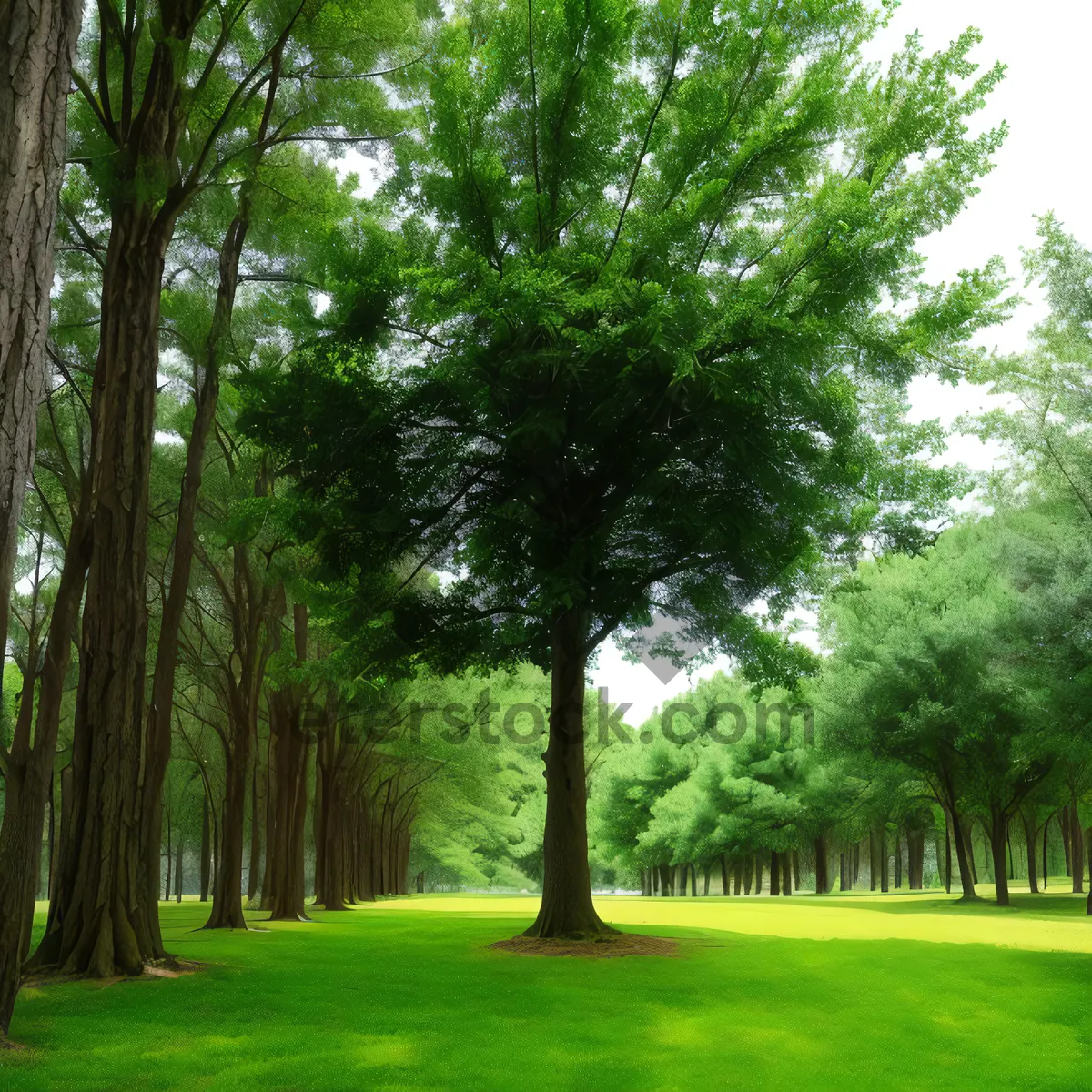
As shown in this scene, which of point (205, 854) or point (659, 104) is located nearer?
point (659, 104)

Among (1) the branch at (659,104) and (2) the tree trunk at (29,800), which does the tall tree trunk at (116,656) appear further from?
(1) the branch at (659,104)

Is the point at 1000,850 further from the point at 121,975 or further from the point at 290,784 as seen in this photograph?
the point at 121,975

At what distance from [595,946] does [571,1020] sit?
521 cm

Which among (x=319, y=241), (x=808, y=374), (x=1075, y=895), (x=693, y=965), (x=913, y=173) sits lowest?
(x=1075, y=895)

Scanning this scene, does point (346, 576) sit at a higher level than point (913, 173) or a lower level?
lower

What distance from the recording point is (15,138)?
18.7 ft

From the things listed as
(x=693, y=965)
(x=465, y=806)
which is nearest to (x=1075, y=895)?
(x=465, y=806)

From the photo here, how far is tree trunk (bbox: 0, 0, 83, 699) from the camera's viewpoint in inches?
223

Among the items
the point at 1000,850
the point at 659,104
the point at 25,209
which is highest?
the point at 659,104

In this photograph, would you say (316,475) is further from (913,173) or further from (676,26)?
(913,173)

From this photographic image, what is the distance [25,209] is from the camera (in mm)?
5773

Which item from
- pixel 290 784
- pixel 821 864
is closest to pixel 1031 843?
pixel 821 864

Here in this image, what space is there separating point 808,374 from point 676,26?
4.82 m

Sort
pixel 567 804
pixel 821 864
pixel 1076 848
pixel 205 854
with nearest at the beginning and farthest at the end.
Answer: pixel 567 804
pixel 1076 848
pixel 205 854
pixel 821 864
